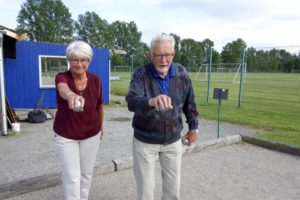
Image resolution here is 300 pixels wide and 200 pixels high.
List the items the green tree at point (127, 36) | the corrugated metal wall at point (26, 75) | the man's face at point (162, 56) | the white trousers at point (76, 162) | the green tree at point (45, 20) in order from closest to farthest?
the man's face at point (162, 56) → the white trousers at point (76, 162) → the corrugated metal wall at point (26, 75) → the green tree at point (45, 20) → the green tree at point (127, 36)

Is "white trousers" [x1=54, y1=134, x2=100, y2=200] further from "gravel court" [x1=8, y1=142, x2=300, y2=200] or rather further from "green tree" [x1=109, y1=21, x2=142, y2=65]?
"green tree" [x1=109, y1=21, x2=142, y2=65]

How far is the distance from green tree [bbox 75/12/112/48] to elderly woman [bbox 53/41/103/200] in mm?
70899

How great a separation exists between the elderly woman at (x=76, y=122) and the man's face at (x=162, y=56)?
69 cm

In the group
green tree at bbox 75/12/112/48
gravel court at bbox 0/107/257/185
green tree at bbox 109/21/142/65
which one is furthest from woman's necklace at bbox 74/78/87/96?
green tree at bbox 109/21/142/65

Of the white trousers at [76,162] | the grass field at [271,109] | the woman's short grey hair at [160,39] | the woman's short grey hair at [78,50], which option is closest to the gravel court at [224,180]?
the white trousers at [76,162]

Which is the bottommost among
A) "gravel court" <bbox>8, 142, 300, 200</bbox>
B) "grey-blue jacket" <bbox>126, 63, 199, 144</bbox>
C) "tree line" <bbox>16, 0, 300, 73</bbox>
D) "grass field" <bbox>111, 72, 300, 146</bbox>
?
"gravel court" <bbox>8, 142, 300, 200</bbox>

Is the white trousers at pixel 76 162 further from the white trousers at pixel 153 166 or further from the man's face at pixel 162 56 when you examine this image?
the man's face at pixel 162 56

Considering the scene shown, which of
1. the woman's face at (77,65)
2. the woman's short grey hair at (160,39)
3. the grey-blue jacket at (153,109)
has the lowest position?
the grey-blue jacket at (153,109)

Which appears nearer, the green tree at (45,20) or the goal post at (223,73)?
the goal post at (223,73)

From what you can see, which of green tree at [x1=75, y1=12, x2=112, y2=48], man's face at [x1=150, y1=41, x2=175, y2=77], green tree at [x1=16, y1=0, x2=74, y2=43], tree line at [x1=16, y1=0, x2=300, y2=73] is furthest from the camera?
green tree at [x1=75, y1=12, x2=112, y2=48]

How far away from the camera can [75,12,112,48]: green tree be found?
7200 centimetres

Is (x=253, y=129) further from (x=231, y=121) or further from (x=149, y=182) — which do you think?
(x=149, y=182)

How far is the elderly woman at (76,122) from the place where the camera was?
9.04 ft

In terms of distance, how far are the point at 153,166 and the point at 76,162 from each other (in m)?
0.77
